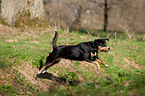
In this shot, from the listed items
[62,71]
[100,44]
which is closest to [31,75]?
[62,71]

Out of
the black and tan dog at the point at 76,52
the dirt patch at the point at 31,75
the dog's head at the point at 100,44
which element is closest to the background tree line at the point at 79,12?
the dog's head at the point at 100,44

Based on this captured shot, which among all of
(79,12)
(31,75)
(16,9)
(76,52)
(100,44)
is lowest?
(31,75)

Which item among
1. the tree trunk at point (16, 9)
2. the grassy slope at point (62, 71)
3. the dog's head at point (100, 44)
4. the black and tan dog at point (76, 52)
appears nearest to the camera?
the grassy slope at point (62, 71)

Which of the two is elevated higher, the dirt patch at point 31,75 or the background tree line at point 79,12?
the background tree line at point 79,12

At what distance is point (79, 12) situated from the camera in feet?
79.0

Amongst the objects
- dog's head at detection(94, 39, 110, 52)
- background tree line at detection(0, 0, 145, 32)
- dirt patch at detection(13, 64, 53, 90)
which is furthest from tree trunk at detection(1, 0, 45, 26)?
dog's head at detection(94, 39, 110, 52)

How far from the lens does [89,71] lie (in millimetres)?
6988

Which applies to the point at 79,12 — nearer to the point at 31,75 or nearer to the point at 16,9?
the point at 16,9

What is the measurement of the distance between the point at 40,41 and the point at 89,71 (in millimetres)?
4004

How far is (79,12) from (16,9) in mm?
14180

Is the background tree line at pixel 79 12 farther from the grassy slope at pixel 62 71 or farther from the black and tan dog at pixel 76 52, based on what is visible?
the black and tan dog at pixel 76 52

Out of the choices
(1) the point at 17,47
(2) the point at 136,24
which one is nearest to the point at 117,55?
(1) the point at 17,47

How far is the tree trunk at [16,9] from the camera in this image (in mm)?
11000

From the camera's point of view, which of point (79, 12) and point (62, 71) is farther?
point (79, 12)
